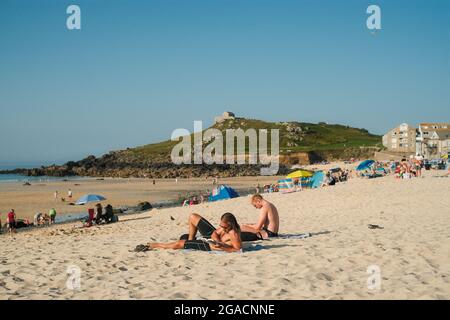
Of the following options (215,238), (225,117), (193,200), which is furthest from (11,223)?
(225,117)

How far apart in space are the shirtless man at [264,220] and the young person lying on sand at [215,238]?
1153 mm

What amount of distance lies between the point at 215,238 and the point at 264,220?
5.65 ft

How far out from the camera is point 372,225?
1101 centimetres

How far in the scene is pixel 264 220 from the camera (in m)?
9.84

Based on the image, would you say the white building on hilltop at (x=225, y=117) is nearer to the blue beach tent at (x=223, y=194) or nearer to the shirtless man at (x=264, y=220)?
the blue beach tent at (x=223, y=194)

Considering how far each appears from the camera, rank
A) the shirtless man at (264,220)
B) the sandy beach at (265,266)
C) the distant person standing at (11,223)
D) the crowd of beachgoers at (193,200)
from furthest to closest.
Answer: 1. the distant person standing at (11,223)
2. the crowd of beachgoers at (193,200)
3. the shirtless man at (264,220)
4. the sandy beach at (265,266)

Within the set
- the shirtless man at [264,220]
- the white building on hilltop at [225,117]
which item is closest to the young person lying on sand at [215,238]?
the shirtless man at [264,220]

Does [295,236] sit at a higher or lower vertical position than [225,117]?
lower

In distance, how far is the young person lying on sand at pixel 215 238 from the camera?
26.8 ft

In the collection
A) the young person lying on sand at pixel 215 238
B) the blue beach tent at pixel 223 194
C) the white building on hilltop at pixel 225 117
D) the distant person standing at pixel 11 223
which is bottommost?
the distant person standing at pixel 11 223

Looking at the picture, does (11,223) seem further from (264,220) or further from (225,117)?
(225,117)

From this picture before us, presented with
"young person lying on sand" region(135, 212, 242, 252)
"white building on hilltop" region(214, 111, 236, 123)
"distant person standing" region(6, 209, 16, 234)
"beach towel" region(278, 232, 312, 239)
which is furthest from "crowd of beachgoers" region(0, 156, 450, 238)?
"white building on hilltop" region(214, 111, 236, 123)
